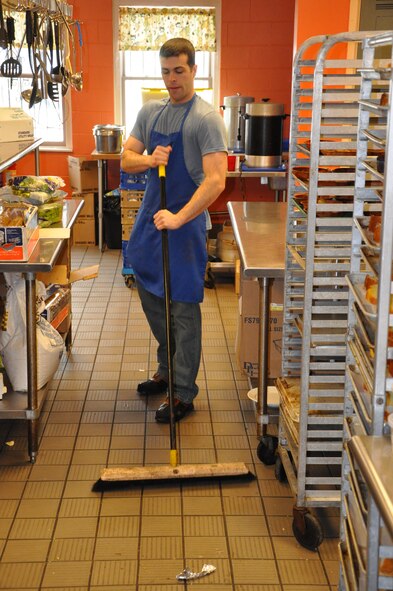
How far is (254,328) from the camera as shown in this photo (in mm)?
4258

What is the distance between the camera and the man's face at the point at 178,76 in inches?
147

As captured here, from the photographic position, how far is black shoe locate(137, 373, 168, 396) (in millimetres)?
4367

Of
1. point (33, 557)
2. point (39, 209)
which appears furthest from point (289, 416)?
point (39, 209)

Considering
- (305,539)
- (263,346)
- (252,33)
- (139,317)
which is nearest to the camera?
(305,539)

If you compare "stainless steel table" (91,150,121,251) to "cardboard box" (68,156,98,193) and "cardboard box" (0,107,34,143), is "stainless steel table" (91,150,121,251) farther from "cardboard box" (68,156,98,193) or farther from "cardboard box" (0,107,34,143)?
"cardboard box" (0,107,34,143)

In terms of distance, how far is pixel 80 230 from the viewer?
812cm

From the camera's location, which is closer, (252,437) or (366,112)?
(366,112)

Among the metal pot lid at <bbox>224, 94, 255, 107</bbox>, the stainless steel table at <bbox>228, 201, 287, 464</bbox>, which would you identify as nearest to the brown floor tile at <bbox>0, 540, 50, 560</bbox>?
the stainless steel table at <bbox>228, 201, 287, 464</bbox>

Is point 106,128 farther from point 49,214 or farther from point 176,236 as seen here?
point 176,236

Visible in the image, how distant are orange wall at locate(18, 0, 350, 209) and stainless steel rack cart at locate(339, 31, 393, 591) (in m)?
5.87

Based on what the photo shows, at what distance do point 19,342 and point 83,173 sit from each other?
15.3 ft

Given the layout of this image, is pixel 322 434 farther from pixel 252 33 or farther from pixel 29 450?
pixel 252 33

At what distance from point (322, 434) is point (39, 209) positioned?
2.10m

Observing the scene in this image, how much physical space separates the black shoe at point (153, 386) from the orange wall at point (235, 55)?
412cm
